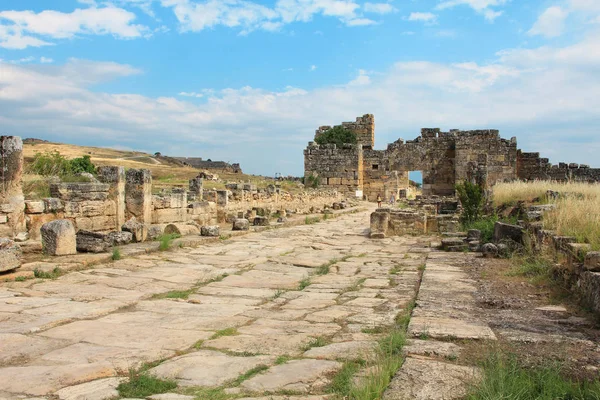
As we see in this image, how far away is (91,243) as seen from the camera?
27.1 feet

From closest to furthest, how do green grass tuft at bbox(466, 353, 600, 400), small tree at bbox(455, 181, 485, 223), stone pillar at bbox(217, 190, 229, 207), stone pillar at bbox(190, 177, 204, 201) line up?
green grass tuft at bbox(466, 353, 600, 400) < small tree at bbox(455, 181, 485, 223) < stone pillar at bbox(190, 177, 204, 201) < stone pillar at bbox(217, 190, 229, 207)

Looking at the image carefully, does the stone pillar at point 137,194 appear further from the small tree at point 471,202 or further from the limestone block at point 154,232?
the small tree at point 471,202

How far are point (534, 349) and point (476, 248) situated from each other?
6.50 metres

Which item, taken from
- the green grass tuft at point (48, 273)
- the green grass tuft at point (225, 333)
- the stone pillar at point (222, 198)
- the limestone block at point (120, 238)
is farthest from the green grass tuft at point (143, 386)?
the stone pillar at point (222, 198)

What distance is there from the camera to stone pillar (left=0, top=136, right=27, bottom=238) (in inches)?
338

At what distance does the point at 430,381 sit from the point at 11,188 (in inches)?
316

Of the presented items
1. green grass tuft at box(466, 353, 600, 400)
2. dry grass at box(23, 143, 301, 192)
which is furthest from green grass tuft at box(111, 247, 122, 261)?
green grass tuft at box(466, 353, 600, 400)

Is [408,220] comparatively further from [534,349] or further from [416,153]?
[416,153]

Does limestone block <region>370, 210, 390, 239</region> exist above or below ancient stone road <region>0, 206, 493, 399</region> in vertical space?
above

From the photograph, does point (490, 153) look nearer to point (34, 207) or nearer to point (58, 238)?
point (34, 207)

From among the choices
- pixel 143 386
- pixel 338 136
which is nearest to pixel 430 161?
pixel 338 136

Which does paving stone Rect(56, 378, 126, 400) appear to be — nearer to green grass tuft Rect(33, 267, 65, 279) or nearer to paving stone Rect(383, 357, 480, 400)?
paving stone Rect(383, 357, 480, 400)

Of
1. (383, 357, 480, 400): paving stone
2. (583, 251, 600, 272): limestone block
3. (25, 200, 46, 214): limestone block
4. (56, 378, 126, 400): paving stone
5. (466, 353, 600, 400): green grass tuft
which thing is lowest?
(56, 378, 126, 400): paving stone

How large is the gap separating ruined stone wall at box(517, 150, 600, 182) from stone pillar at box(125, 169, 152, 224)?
21.3 m
